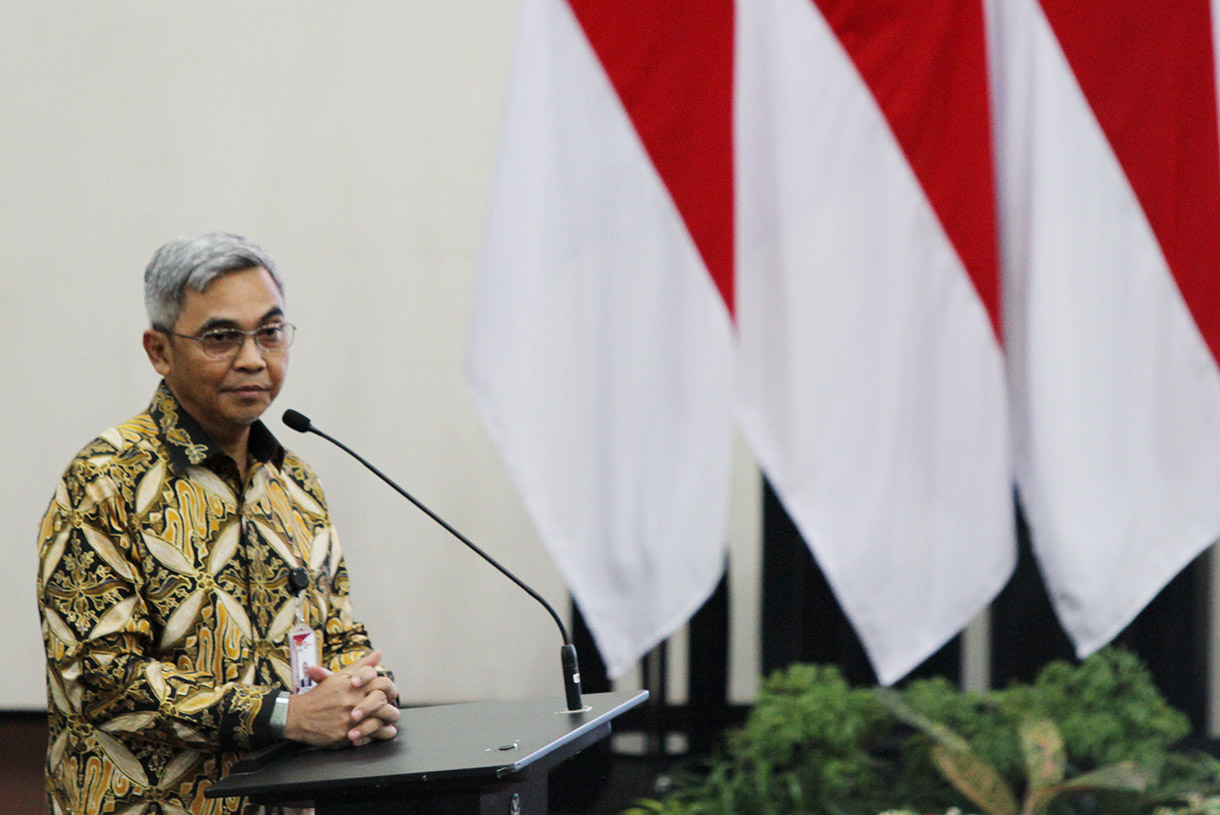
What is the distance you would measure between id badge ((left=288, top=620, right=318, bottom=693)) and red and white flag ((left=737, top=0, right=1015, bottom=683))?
1417mm

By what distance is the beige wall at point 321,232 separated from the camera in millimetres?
3422

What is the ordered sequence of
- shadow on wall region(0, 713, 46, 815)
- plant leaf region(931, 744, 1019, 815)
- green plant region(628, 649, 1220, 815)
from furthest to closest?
shadow on wall region(0, 713, 46, 815)
green plant region(628, 649, 1220, 815)
plant leaf region(931, 744, 1019, 815)

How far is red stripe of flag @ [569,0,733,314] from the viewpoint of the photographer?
9.36ft

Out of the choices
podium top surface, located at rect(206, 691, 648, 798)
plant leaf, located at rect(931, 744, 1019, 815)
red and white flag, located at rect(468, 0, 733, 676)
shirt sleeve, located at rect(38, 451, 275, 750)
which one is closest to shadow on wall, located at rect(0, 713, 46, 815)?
red and white flag, located at rect(468, 0, 733, 676)

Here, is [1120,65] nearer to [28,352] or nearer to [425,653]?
[425,653]

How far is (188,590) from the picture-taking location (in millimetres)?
1631

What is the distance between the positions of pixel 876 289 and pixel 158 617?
1.84 metres

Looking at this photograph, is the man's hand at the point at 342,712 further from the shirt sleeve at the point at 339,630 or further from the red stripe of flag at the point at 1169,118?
the red stripe of flag at the point at 1169,118

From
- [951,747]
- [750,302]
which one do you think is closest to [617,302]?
[750,302]

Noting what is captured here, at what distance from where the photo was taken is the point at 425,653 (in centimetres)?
345

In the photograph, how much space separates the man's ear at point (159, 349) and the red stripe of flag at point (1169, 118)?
84.1 inches

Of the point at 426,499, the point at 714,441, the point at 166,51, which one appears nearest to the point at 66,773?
the point at 714,441

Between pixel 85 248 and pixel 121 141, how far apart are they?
0.30m

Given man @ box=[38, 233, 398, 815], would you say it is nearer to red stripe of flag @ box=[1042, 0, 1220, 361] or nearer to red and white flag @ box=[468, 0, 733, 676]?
red and white flag @ box=[468, 0, 733, 676]
